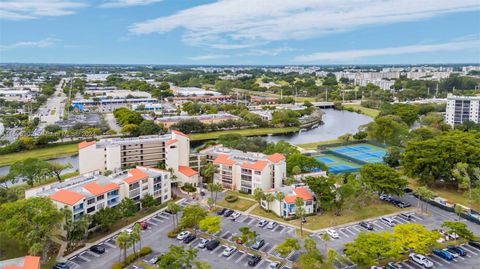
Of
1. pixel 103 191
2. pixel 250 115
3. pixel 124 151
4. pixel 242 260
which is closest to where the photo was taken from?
pixel 242 260

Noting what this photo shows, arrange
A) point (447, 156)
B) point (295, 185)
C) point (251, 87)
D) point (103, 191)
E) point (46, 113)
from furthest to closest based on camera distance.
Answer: point (251, 87)
point (46, 113)
point (447, 156)
point (295, 185)
point (103, 191)

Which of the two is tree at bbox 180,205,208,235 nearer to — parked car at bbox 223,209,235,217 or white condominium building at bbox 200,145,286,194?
parked car at bbox 223,209,235,217

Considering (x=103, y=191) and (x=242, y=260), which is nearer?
(x=242, y=260)

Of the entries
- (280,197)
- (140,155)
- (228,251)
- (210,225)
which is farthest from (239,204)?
(140,155)

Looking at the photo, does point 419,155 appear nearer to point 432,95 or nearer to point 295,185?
point 295,185

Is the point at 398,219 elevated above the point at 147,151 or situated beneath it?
situated beneath

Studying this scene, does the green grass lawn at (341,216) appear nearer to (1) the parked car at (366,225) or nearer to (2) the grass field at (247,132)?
(1) the parked car at (366,225)

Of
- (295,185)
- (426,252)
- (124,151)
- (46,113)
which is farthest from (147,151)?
(46,113)

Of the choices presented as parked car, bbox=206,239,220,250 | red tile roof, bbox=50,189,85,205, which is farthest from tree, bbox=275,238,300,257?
red tile roof, bbox=50,189,85,205
